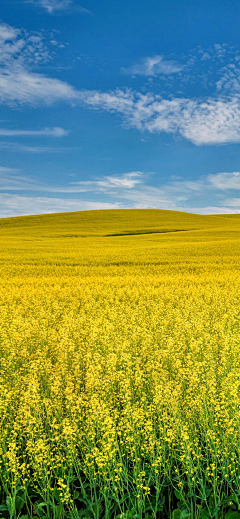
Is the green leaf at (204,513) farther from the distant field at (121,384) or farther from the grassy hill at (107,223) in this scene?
the grassy hill at (107,223)

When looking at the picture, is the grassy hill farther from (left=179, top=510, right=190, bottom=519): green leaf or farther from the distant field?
(left=179, top=510, right=190, bottom=519): green leaf

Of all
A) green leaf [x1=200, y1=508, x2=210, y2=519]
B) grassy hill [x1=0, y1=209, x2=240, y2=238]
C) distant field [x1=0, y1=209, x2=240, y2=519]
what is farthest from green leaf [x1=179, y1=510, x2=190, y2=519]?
grassy hill [x1=0, y1=209, x2=240, y2=238]

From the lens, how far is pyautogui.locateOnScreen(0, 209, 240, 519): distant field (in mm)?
3916

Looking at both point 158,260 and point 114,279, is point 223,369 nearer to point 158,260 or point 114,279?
point 114,279

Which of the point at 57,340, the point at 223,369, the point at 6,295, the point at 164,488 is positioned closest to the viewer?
the point at 164,488

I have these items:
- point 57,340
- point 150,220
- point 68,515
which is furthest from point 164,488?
point 150,220

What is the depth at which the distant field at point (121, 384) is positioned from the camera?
3.92 metres

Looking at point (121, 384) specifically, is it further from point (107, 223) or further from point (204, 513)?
point (107, 223)

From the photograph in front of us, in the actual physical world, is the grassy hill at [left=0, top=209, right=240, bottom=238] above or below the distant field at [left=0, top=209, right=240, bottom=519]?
above

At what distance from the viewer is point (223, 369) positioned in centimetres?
593

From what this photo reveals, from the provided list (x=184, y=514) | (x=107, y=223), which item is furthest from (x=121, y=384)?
(x=107, y=223)

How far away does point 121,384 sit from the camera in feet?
17.0

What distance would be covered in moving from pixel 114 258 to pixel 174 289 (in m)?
12.0

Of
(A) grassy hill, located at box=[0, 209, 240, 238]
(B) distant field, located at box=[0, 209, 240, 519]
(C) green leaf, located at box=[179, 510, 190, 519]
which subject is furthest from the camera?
(A) grassy hill, located at box=[0, 209, 240, 238]
